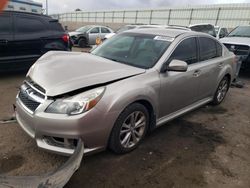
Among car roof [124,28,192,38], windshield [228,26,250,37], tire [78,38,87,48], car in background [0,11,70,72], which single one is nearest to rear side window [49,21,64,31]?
car in background [0,11,70,72]

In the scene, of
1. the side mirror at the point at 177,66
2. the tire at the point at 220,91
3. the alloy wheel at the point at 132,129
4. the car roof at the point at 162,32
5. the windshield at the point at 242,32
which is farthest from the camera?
the windshield at the point at 242,32

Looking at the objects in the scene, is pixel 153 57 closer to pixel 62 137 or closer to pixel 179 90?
pixel 179 90

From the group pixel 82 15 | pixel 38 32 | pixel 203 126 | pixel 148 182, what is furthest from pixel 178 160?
pixel 82 15

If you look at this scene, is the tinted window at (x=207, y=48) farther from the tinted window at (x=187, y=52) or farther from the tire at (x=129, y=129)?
the tire at (x=129, y=129)

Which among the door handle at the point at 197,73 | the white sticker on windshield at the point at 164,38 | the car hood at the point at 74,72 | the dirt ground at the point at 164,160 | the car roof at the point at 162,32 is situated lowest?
the dirt ground at the point at 164,160

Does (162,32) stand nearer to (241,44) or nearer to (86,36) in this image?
(241,44)

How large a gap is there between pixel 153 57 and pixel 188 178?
175 cm

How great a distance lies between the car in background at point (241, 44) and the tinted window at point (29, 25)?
6.25m

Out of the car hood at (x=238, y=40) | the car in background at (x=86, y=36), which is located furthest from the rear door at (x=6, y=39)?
the car in background at (x=86, y=36)

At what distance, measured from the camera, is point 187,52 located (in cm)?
409

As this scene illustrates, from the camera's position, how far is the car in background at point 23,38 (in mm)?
6027

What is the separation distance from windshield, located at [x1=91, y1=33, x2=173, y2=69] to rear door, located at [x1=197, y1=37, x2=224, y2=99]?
3.16ft

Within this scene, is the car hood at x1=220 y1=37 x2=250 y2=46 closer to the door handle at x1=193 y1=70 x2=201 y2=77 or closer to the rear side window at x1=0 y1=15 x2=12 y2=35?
the door handle at x1=193 y1=70 x2=201 y2=77

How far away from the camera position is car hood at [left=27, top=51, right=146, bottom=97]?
280cm
